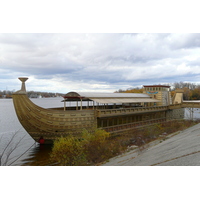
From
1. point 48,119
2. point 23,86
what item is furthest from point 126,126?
point 23,86

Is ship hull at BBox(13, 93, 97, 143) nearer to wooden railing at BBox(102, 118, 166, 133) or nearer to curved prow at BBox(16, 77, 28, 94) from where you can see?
curved prow at BBox(16, 77, 28, 94)

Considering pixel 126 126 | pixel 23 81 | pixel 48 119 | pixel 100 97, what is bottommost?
pixel 126 126

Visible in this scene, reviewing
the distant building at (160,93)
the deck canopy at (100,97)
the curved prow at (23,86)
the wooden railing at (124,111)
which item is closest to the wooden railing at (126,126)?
the wooden railing at (124,111)

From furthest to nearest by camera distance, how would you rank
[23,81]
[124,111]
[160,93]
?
1. [160,93]
2. [124,111]
3. [23,81]

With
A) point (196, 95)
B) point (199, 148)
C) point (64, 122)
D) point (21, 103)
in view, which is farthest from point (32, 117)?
point (196, 95)

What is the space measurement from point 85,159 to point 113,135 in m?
10.8

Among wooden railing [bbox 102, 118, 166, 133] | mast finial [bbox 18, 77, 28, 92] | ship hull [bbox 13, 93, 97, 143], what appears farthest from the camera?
wooden railing [bbox 102, 118, 166, 133]

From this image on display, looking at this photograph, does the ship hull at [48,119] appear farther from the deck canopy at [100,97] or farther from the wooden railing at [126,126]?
the wooden railing at [126,126]

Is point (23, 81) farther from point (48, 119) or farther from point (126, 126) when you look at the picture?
point (126, 126)

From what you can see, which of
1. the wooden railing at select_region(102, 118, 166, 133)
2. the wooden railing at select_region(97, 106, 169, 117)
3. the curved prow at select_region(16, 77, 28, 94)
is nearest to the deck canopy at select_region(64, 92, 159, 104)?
the wooden railing at select_region(97, 106, 169, 117)

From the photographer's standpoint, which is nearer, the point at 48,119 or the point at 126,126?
the point at 48,119

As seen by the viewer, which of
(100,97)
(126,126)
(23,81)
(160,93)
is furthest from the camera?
(160,93)

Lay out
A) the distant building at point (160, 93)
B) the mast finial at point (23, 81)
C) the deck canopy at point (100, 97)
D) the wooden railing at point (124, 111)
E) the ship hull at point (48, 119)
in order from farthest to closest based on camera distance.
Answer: the distant building at point (160, 93) < the deck canopy at point (100, 97) < the wooden railing at point (124, 111) < the ship hull at point (48, 119) < the mast finial at point (23, 81)

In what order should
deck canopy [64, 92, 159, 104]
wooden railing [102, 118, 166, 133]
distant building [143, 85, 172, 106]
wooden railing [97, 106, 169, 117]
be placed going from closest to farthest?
wooden railing [97, 106, 169, 117] → deck canopy [64, 92, 159, 104] → wooden railing [102, 118, 166, 133] → distant building [143, 85, 172, 106]
